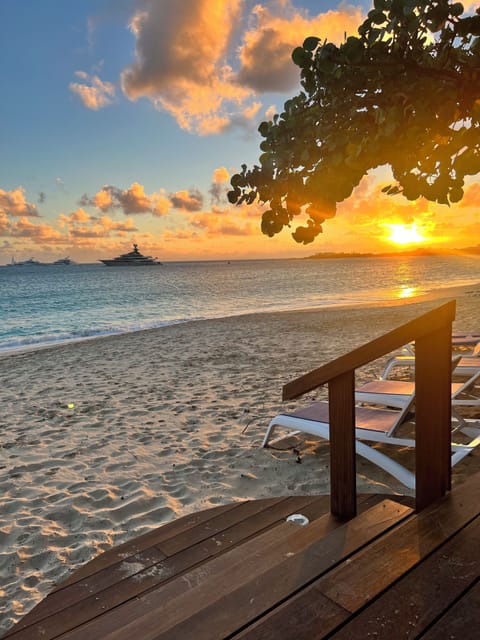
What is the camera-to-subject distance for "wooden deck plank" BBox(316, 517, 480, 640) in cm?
132

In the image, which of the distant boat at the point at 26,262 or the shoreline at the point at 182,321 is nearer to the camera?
the shoreline at the point at 182,321

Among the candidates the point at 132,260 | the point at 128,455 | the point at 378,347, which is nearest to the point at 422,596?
the point at 378,347

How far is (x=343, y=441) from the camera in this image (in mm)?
1944

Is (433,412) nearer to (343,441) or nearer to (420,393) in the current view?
(420,393)

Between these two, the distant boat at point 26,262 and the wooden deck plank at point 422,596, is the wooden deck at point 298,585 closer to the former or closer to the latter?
the wooden deck plank at point 422,596

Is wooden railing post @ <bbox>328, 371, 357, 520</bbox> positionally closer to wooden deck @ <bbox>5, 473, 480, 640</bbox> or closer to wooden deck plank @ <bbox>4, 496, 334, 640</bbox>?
wooden deck @ <bbox>5, 473, 480, 640</bbox>

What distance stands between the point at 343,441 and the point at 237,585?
728mm

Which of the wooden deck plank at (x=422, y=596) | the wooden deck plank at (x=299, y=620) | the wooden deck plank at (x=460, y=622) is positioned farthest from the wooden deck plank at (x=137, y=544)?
the wooden deck plank at (x=460, y=622)

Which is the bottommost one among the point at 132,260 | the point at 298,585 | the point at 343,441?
the point at 298,585

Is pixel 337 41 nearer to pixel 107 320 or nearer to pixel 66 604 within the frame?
pixel 66 604

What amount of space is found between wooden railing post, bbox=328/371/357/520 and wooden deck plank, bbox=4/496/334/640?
2.52ft

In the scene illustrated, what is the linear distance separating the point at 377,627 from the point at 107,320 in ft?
85.4

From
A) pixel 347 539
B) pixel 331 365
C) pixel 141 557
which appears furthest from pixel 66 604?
pixel 331 365

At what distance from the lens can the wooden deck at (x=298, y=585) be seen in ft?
4.51
